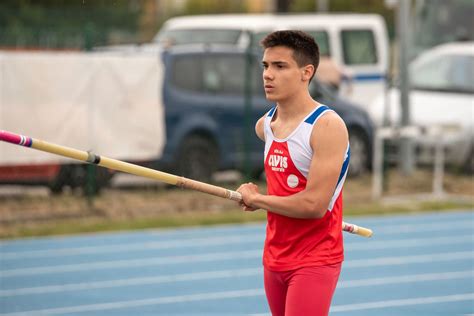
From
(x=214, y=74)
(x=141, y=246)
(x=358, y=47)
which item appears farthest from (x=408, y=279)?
(x=358, y=47)

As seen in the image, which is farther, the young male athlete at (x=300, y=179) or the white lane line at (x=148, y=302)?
the white lane line at (x=148, y=302)

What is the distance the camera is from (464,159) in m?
18.5

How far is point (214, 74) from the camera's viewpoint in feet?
53.3

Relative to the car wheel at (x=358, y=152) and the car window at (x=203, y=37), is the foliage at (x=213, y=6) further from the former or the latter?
the car wheel at (x=358, y=152)

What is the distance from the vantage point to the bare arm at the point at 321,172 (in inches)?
219

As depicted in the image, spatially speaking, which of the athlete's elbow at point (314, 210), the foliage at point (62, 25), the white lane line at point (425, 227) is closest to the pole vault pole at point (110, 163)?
the athlete's elbow at point (314, 210)

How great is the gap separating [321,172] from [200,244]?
7.90 m

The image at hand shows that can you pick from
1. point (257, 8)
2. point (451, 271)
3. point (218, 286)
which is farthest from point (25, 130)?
point (257, 8)

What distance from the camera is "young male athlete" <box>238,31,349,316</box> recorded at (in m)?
5.58

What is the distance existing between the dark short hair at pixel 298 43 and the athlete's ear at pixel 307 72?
16 millimetres

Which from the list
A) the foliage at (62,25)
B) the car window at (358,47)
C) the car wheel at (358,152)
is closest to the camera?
the foliage at (62,25)

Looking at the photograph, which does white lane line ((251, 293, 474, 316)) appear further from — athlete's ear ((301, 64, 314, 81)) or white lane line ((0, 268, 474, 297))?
athlete's ear ((301, 64, 314, 81))

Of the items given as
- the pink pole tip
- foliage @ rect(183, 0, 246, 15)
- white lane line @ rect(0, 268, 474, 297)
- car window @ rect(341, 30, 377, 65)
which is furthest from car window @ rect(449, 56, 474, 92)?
foliage @ rect(183, 0, 246, 15)

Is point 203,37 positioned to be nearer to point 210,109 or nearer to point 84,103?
point 210,109
